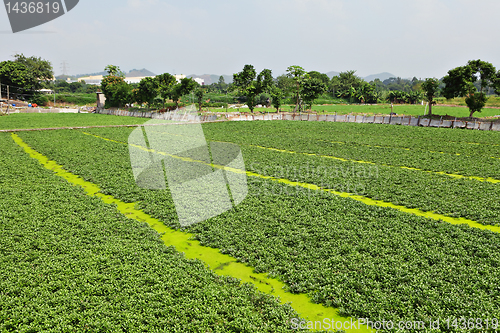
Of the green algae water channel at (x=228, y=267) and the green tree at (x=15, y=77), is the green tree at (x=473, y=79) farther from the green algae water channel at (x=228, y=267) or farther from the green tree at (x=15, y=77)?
the green tree at (x=15, y=77)

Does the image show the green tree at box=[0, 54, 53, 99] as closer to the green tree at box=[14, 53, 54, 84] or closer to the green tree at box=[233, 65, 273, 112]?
the green tree at box=[14, 53, 54, 84]

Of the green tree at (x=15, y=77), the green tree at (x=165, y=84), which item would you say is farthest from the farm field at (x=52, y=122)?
the green tree at (x=15, y=77)

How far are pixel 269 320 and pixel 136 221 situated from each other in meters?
5.57

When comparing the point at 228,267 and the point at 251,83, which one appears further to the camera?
A: the point at 251,83

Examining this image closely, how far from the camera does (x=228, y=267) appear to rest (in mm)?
6742

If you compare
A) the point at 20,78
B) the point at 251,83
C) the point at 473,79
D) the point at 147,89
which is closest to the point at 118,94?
the point at 147,89

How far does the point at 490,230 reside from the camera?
7961 mm

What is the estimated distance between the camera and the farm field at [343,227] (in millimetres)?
5473

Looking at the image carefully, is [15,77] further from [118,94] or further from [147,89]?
[147,89]

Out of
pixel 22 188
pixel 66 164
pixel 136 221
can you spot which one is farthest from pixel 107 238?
pixel 66 164

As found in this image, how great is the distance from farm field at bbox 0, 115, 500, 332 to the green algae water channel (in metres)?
0.18

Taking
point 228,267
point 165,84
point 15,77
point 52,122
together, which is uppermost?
point 15,77

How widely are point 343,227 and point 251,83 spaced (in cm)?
4935

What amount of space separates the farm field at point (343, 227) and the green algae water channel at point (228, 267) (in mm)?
181
